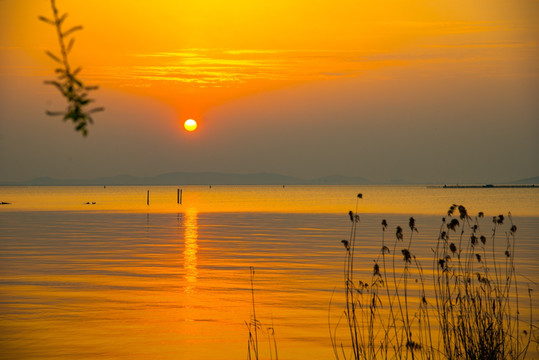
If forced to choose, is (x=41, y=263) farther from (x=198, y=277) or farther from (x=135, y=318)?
(x=135, y=318)

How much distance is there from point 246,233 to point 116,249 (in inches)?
642

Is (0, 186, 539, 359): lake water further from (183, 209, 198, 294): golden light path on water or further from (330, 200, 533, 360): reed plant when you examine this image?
(330, 200, 533, 360): reed plant

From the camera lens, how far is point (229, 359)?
18875mm

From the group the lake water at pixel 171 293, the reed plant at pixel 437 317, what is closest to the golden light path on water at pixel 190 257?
the lake water at pixel 171 293

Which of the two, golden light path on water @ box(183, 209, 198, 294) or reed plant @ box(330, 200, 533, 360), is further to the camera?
golden light path on water @ box(183, 209, 198, 294)

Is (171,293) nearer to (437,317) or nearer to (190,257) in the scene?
(437,317)

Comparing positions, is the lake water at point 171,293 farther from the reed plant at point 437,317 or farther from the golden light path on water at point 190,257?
the reed plant at point 437,317

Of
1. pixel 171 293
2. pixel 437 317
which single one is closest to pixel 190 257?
pixel 171 293

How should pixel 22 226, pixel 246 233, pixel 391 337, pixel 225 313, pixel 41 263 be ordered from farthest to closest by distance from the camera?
pixel 22 226
pixel 246 233
pixel 41 263
pixel 225 313
pixel 391 337

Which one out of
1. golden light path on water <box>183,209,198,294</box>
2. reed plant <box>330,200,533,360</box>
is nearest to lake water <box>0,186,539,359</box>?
golden light path on water <box>183,209,198,294</box>

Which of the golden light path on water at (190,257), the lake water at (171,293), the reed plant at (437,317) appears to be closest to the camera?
the reed plant at (437,317)

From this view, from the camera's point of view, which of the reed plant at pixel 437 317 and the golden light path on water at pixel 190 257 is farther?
the golden light path on water at pixel 190 257

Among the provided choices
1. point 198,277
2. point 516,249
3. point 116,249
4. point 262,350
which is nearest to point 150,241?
point 116,249

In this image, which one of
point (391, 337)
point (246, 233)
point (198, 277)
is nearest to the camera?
point (391, 337)
